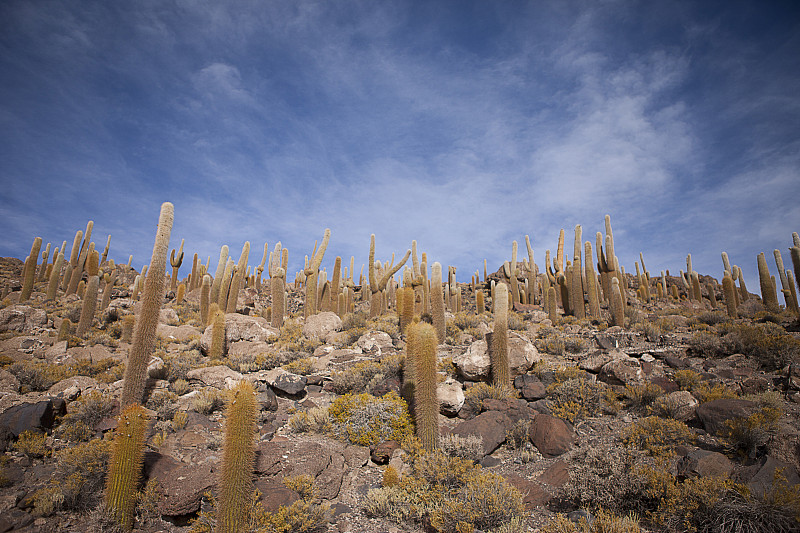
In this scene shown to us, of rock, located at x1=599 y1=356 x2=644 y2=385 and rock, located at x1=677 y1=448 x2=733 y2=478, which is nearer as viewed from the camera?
rock, located at x1=677 y1=448 x2=733 y2=478

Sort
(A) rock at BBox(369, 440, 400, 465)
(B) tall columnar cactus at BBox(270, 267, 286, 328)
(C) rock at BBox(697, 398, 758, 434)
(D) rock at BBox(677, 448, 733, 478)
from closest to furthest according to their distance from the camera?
(D) rock at BBox(677, 448, 733, 478), (C) rock at BBox(697, 398, 758, 434), (A) rock at BBox(369, 440, 400, 465), (B) tall columnar cactus at BBox(270, 267, 286, 328)

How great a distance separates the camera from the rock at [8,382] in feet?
30.6

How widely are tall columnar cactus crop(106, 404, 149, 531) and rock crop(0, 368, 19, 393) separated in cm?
629

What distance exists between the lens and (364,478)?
286 inches

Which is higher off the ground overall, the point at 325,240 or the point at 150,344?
the point at 325,240

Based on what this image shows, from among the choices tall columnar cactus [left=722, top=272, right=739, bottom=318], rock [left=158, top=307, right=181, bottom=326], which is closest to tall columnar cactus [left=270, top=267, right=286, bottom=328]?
rock [left=158, top=307, right=181, bottom=326]

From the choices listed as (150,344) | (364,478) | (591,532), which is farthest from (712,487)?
(150,344)

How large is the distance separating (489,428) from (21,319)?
19535 mm

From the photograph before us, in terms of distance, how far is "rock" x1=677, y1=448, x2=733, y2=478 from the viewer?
5.54 metres

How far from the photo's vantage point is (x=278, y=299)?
1875 cm

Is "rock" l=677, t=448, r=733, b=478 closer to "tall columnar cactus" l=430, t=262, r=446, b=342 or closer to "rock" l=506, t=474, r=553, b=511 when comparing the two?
"rock" l=506, t=474, r=553, b=511

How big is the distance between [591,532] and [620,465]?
1.55 meters

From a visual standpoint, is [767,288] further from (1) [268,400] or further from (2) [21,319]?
(2) [21,319]

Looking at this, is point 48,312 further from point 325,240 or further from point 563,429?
point 563,429
